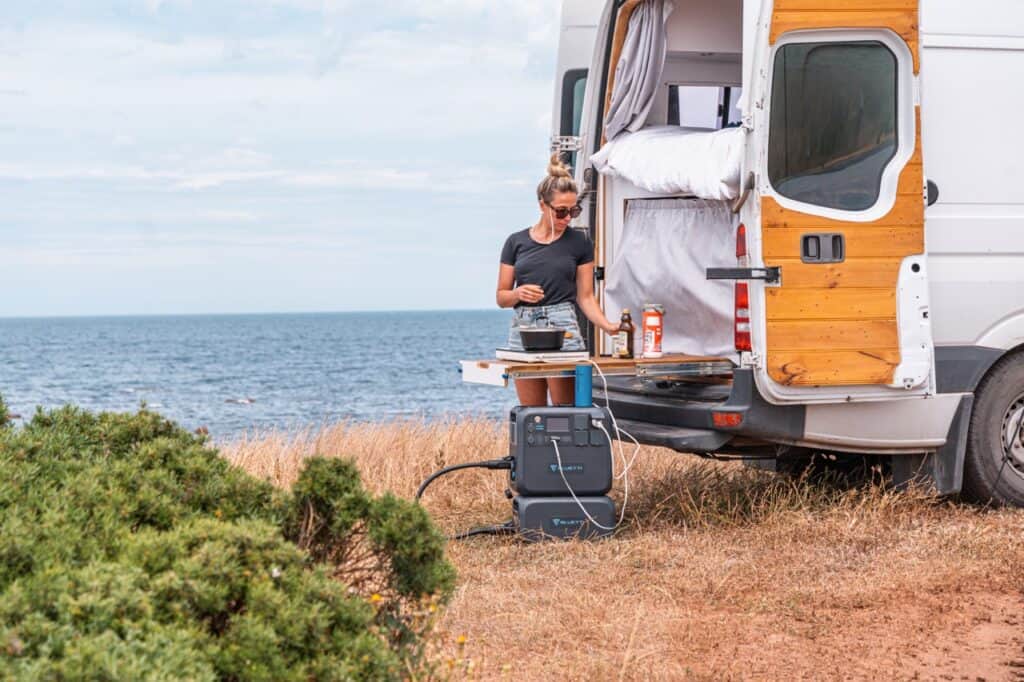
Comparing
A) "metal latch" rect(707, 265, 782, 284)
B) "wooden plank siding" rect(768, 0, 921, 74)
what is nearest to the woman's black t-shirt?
"metal latch" rect(707, 265, 782, 284)

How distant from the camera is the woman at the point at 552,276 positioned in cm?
756

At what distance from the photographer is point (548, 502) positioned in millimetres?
7043

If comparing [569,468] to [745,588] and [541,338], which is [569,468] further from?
[745,588]

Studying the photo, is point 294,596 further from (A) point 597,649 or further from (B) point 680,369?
(B) point 680,369

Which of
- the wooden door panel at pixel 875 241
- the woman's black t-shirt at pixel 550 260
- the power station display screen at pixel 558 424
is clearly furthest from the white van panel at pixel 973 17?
the power station display screen at pixel 558 424

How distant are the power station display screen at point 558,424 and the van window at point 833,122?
1.56 meters

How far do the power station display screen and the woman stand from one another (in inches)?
22.3

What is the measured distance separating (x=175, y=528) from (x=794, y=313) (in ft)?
12.4

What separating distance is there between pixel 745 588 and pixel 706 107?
12.2 ft

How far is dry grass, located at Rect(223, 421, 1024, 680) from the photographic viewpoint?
4895mm

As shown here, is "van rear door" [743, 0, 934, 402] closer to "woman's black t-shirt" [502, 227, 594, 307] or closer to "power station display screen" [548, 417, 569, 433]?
"power station display screen" [548, 417, 569, 433]

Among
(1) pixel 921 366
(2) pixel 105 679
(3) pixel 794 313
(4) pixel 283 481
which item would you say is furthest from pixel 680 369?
(2) pixel 105 679

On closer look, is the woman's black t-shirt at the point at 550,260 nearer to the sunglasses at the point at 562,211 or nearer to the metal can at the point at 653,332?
the sunglasses at the point at 562,211

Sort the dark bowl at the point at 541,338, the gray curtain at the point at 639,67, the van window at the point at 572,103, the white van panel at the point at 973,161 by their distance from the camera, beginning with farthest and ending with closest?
1. the van window at the point at 572,103
2. the gray curtain at the point at 639,67
3. the dark bowl at the point at 541,338
4. the white van panel at the point at 973,161
